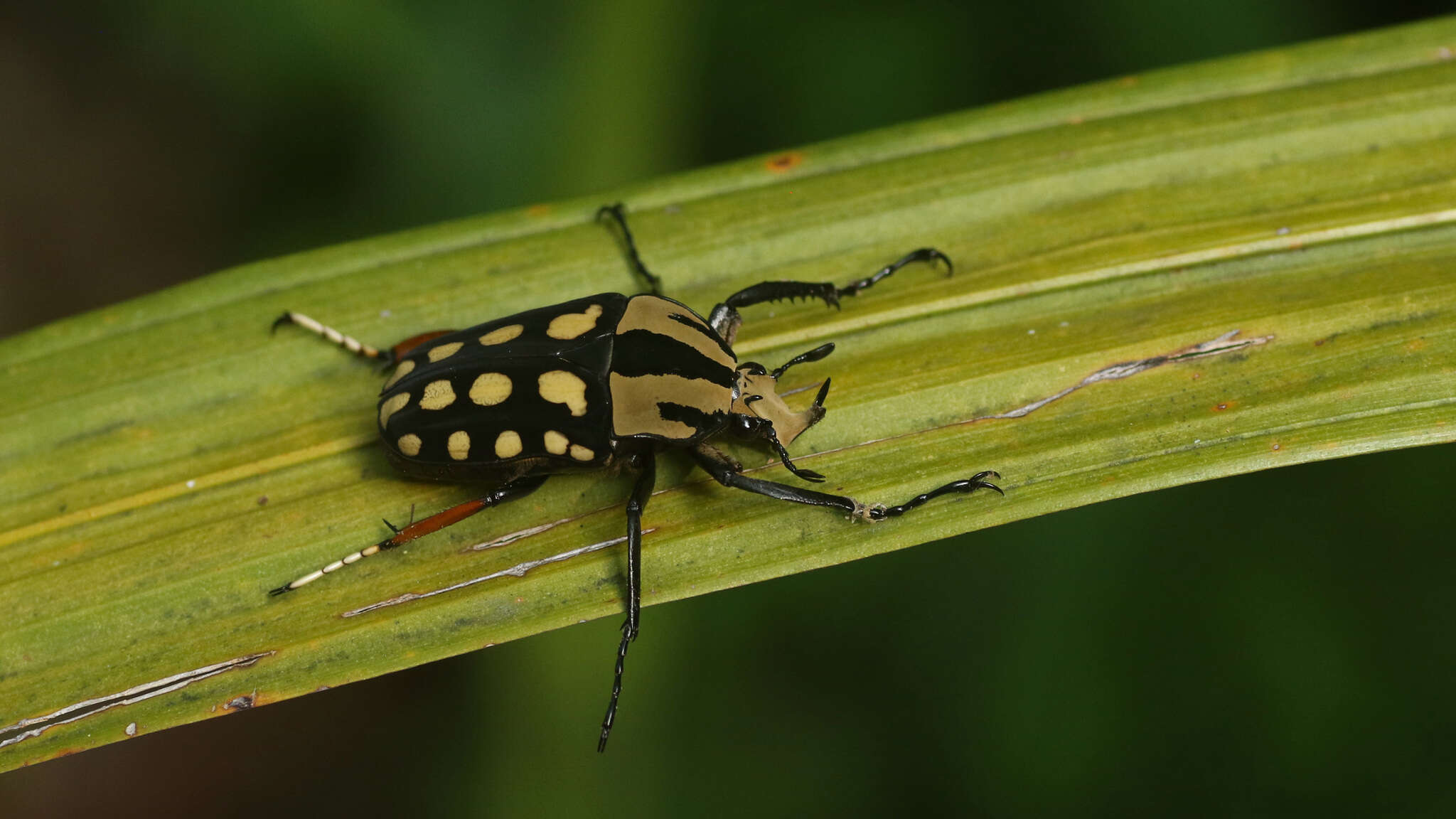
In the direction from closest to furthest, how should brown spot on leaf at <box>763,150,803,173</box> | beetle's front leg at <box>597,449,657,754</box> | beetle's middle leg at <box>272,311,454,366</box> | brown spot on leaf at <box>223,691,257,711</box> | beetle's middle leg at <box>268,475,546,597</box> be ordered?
brown spot on leaf at <box>223,691,257,711</box> < beetle's front leg at <box>597,449,657,754</box> < beetle's middle leg at <box>268,475,546,597</box> < beetle's middle leg at <box>272,311,454,366</box> < brown spot on leaf at <box>763,150,803,173</box>

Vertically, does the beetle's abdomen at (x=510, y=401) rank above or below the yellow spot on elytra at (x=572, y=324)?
below

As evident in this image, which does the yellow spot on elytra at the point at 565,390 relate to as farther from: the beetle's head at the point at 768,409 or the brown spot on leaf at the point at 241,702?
the brown spot on leaf at the point at 241,702

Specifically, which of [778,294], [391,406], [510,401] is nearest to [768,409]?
[778,294]

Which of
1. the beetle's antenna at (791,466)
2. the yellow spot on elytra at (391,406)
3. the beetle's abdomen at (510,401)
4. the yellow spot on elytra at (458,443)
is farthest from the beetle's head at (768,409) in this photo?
the yellow spot on elytra at (391,406)

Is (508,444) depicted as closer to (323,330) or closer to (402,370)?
(402,370)

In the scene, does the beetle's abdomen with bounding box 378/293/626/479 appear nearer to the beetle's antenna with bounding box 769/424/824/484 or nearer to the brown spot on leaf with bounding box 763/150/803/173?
the beetle's antenna with bounding box 769/424/824/484

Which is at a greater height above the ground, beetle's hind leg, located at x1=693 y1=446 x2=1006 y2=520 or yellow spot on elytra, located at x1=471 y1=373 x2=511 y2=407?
yellow spot on elytra, located at x1=471 y1=373 x2=511 y2=407

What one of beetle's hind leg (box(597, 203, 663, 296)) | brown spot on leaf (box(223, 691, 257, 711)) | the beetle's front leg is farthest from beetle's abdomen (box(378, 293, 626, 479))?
brown spot on leaf (box(223, 691, 257, 711))
